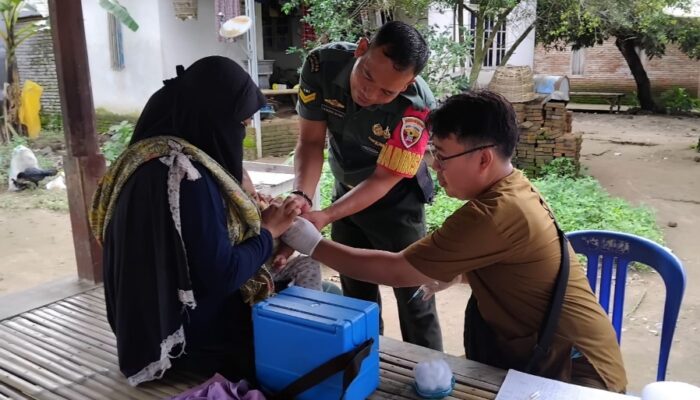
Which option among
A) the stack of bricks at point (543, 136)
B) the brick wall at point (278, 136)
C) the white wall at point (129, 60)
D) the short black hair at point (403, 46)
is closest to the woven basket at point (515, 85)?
the stack of bricks at point (543, 136)

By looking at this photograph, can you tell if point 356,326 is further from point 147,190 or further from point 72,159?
point 72,159

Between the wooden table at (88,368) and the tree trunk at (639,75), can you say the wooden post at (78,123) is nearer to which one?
the wooden table at (88,368)

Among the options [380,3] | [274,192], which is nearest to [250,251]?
[274,192]

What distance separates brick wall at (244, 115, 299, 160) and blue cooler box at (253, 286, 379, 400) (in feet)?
25.3

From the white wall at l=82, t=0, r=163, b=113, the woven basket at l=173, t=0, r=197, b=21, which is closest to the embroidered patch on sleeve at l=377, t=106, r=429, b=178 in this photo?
the woven basket at l=173, t=0, r=197, b=21

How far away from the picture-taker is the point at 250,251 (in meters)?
1.73

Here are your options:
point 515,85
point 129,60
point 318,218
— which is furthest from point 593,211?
point 129,60

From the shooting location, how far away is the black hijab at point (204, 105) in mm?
1713

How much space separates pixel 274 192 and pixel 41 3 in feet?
24.0

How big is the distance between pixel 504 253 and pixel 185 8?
7921mm

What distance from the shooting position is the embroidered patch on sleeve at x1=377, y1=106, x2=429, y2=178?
95.1 inches

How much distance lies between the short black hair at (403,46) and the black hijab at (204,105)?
1.97 feet

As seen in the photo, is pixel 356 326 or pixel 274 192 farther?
pixel 274 192

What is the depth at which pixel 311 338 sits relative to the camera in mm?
1517
